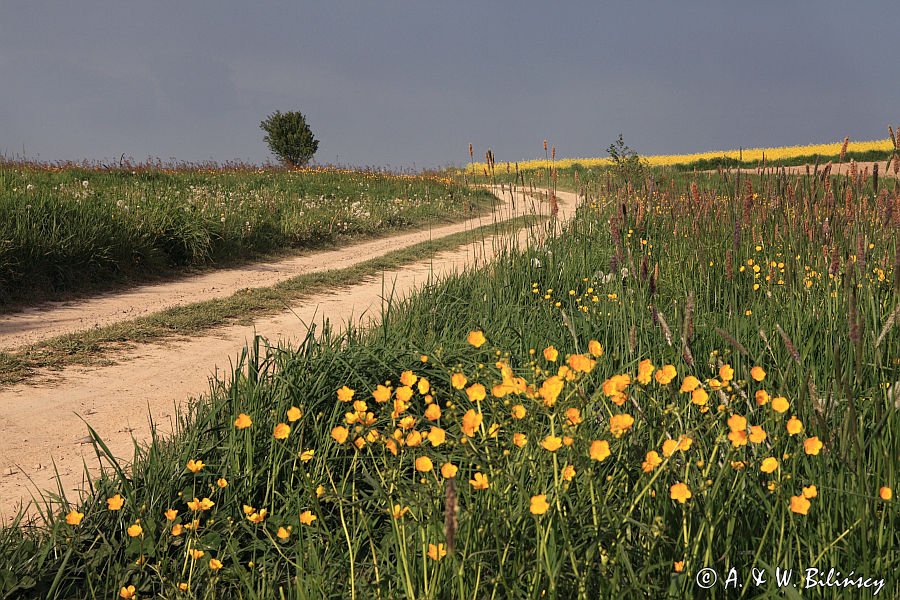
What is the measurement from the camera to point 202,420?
323cm

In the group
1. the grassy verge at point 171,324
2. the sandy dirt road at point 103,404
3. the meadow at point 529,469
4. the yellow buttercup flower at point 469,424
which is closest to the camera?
the yellow buttercup flower at point 469,424

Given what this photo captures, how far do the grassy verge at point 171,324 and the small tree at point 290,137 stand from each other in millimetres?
27943

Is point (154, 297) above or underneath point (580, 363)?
underneath

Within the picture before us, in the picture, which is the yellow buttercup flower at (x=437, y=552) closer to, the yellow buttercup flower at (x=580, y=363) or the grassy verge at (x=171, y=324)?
the yellow buttercup flower at (x=580, y=363)

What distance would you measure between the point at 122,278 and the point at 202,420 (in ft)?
22.0

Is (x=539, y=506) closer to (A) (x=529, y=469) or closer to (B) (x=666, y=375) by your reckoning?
(B) (x=666, y=375)

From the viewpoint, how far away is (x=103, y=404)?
14.9ft

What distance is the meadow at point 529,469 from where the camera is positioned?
182 cm

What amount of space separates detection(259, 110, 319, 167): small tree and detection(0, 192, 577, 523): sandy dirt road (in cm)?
3088

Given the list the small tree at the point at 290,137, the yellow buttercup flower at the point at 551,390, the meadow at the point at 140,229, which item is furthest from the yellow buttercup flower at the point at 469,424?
the small tree at the point at 290,137

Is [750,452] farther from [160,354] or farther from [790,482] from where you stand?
[160,354]

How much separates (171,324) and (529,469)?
516 cm

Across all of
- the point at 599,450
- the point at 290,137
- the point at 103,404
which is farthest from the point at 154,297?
the point at 290,137

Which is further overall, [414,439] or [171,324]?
[171,324]
